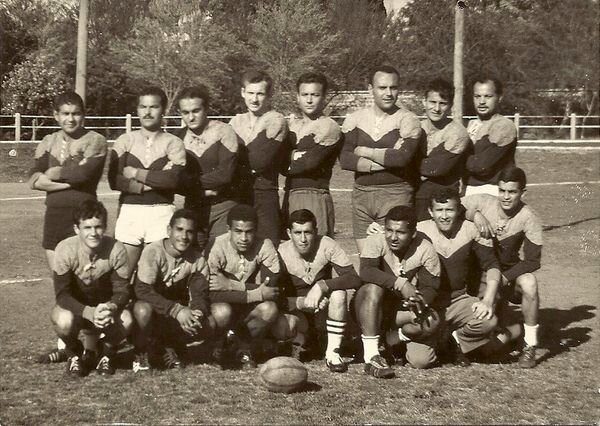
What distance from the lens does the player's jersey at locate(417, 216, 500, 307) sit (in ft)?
20.2

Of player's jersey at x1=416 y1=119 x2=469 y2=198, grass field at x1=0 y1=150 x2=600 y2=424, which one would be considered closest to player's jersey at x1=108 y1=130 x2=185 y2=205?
grass field at x1=0 y1=150 x2=600 y2=424

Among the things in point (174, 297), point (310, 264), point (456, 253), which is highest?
point (456, 253)

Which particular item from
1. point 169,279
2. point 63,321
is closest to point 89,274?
point 63,321

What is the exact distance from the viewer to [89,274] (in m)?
5.69

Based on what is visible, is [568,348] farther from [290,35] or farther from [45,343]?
[290,35]

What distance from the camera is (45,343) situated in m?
6.54

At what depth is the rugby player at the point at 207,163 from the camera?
6.19m

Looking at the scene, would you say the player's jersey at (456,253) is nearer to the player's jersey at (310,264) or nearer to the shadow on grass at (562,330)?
the player's jersey at (310,264)

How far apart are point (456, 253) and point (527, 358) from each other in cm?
89

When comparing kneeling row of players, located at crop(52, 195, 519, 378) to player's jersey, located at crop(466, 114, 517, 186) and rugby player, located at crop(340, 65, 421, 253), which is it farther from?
player's jersey, located at crop(466, 114, 517, 186)

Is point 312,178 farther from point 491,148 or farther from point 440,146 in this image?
point 491,148

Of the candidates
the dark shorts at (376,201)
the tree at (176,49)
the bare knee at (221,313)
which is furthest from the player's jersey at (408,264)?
the tree at (176,49)

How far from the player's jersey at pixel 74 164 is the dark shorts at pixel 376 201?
1.90m

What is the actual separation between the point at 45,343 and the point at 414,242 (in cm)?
283
